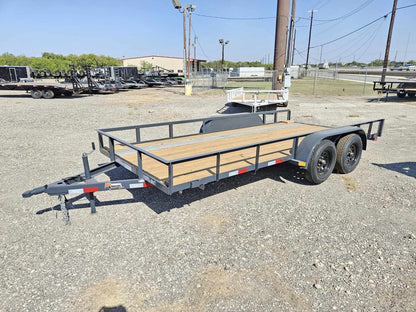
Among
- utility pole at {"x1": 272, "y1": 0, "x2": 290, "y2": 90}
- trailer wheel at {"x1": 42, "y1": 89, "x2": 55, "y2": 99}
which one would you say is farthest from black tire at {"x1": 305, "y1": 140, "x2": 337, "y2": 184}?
trailer wheel at {"x1": 42, "y1": 89, "x2": 55, "y2": 99}

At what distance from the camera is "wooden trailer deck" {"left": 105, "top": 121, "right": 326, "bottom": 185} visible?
4.04m

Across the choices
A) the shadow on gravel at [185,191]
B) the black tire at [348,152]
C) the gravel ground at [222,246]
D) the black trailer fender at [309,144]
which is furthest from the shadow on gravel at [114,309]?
the black tire at [348,152]

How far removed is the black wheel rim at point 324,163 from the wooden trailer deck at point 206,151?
0.59 metres

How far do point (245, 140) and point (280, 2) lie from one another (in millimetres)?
15307

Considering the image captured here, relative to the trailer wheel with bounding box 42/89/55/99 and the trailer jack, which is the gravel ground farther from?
the trailer wheel with bounding box 42/89/55/99

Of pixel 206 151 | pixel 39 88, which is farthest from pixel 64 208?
pixel 39 88

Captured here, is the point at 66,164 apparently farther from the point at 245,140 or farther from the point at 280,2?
the point at 280,2

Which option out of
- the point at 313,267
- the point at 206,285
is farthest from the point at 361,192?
the point at 206,285

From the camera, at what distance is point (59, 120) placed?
11594mm

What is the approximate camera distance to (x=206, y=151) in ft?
15.5

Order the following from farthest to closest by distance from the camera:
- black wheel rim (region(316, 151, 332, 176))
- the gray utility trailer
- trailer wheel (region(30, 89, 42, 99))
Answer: trailer wheel (region(30, 89, 42, 99)) < black wheel rim (region(316, 151, 332, 176)) < the gray utility trailer

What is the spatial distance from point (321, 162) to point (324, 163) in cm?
10

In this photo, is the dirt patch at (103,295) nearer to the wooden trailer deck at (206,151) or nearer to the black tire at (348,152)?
the wooden trailer deck at (206,151)

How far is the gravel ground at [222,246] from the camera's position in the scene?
2.80 m
